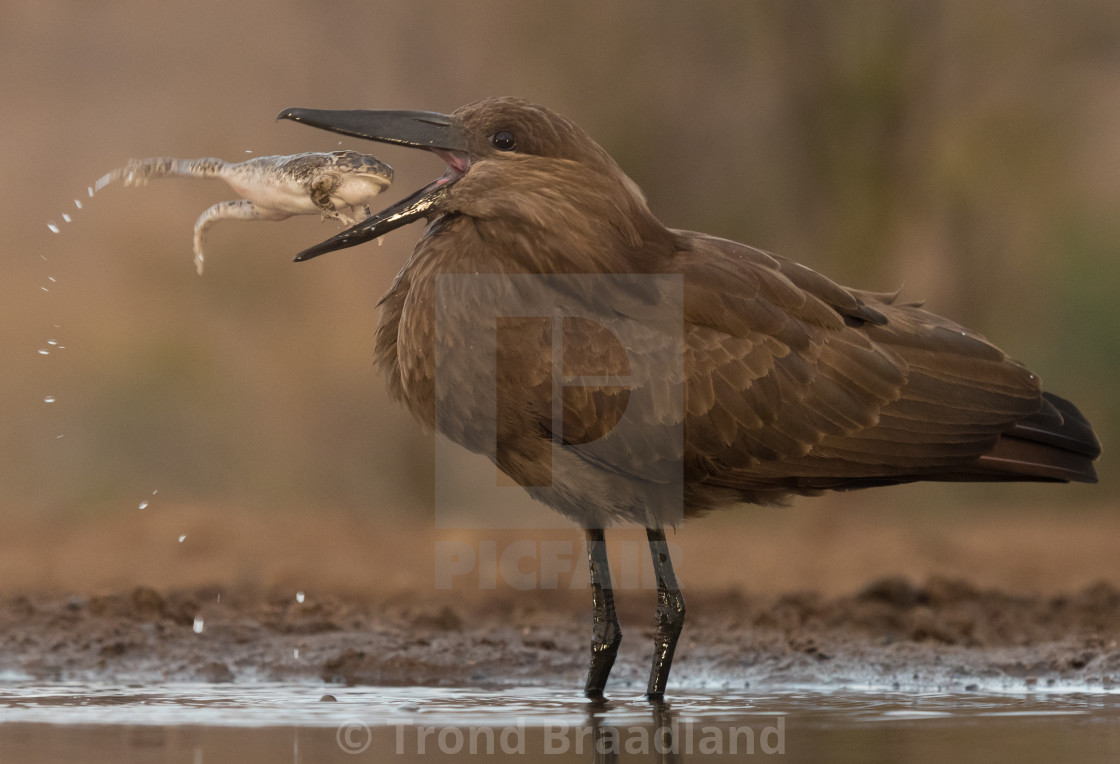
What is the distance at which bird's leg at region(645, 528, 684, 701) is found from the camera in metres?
5.25

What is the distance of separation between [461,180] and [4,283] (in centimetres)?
577

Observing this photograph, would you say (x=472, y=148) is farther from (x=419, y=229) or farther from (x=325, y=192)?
(x=419, y=229)

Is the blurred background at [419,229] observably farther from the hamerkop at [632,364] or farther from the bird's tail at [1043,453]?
the hamerkop at [632,364]

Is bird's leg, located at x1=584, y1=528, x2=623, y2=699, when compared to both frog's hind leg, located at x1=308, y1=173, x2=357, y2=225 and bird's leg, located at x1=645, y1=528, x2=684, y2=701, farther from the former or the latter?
frog's hind leg, located at x1=308, y1=173, x2=357, y2=225

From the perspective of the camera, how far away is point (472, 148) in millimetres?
5254

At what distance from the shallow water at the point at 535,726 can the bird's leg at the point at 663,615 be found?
96mm

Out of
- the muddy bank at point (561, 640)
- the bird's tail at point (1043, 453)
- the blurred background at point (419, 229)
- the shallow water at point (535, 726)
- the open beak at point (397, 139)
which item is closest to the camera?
the shallow water at point (535, 726)

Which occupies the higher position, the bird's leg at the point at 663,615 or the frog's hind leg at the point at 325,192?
the frog's hind leg at the point at 325,192

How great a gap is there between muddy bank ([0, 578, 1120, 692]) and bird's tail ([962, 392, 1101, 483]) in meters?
0.73

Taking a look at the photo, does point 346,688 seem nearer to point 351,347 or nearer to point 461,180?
point 461,180

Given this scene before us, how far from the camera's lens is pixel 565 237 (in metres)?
5.18

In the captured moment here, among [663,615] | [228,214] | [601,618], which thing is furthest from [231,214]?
[663,615]

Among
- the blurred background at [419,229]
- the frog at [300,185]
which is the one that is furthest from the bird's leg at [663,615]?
the blurred background at [419,229]

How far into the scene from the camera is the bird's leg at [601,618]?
5.36 metres
